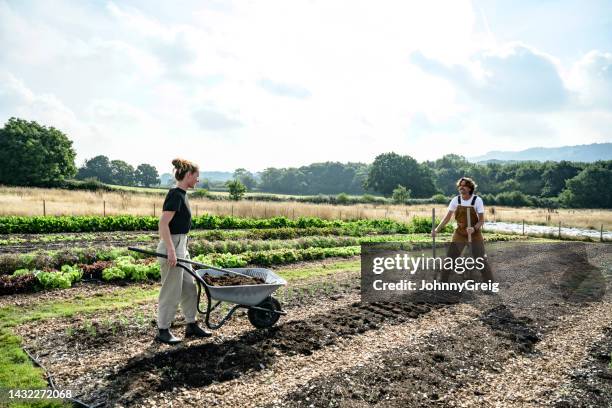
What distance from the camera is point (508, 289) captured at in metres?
8.80

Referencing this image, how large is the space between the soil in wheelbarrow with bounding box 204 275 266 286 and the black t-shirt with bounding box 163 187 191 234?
2.56 feet

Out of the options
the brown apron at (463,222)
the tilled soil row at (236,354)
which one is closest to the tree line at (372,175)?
the brown apron at (463,222)

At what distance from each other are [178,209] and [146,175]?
321 feet

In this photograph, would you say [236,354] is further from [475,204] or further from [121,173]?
[121,173]

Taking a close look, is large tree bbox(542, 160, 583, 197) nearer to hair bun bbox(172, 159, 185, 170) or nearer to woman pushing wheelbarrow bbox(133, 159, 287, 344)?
woman pushing wheelbarrow bbox(133, 159, 287, 344)

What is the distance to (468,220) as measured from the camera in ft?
24.6

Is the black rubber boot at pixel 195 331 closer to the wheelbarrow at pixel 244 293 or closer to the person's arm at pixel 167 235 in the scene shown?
the wheelbarrow at pixel 244 293

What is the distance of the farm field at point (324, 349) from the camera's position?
4203 millimetres

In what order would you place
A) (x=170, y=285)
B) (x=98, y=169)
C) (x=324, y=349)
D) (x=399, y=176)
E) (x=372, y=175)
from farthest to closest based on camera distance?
(x=98, y=169), (x=372, y=175), (x=399, y=176), (x=324, y=349), (x=170, y=285)

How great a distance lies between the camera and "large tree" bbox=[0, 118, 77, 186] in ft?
151

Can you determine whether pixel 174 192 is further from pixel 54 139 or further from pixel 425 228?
pixel 54 139

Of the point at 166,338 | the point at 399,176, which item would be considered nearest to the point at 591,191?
the point at 399,176

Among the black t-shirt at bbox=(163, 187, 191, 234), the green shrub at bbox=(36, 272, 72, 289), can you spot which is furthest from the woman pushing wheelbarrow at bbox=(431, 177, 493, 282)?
the green shrub at bbox=(36, 272, 72, 289)

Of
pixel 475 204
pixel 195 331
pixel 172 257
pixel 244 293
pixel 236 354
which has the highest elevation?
pixel 475 204
